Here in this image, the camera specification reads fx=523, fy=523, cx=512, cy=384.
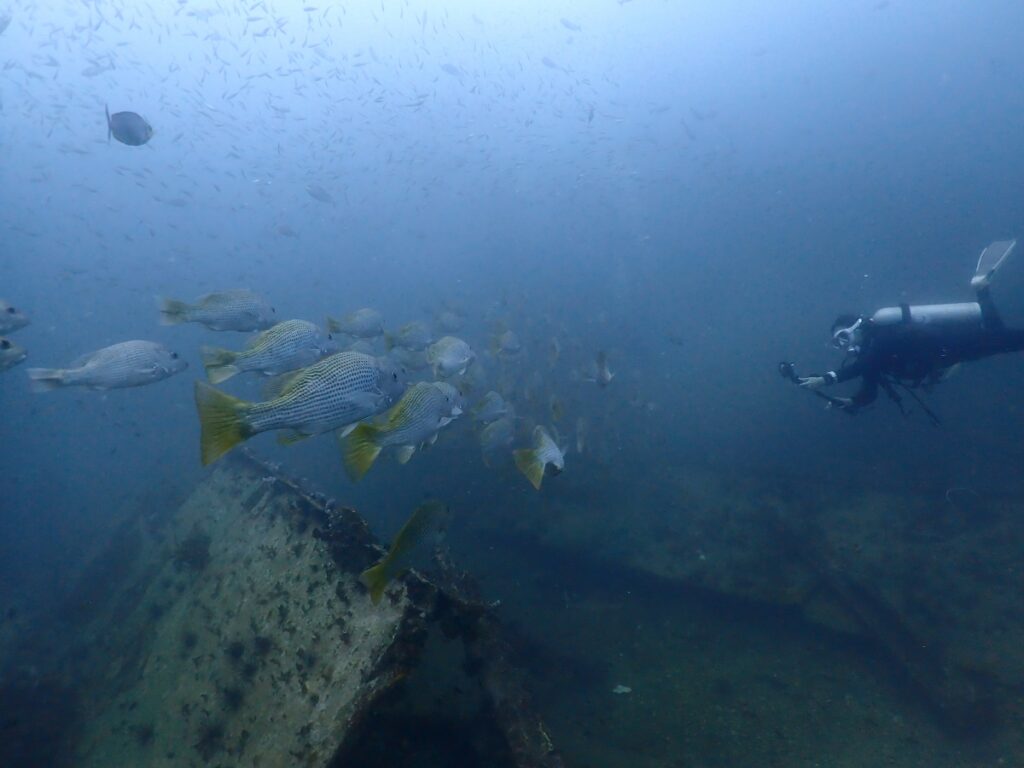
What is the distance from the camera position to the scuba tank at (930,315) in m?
9.30

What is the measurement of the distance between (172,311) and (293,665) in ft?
13.1

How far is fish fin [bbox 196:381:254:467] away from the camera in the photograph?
10.1 ft

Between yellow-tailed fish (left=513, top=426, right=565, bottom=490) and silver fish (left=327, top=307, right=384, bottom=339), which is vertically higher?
yellow-tailed fish (left=513, top=426, right=565, bottom=490)

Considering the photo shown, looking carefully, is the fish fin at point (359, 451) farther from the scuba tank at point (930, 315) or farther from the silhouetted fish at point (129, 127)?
the scuba tank at point (930, 315)

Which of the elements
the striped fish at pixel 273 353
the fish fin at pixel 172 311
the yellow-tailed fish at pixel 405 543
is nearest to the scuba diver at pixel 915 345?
the yellow-tailed fish at pixel 405 543

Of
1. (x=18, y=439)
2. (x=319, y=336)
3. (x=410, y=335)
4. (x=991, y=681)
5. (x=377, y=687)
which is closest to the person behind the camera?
(x=377, y=687)

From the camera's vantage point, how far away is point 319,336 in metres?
4.93

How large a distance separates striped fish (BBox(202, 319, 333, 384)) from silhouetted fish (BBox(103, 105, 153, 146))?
6.12 metres

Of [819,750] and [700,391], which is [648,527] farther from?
[700,391]

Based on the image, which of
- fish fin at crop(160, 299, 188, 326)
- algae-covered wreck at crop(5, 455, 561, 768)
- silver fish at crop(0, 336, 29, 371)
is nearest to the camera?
algae-covered wreck at crop(5, 455, 561, 768)

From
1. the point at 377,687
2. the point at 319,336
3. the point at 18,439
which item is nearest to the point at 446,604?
the point at 377,687

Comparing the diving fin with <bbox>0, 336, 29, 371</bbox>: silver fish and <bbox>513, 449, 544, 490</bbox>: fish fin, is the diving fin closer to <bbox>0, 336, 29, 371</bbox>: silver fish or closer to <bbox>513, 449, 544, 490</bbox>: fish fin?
<bbox>513, 449, 544, 490</bbox>: fish fin

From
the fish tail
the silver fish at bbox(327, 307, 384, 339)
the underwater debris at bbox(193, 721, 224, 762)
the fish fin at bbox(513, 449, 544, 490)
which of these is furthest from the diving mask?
the underwater debris at bbox(193, 721, 224, 762)

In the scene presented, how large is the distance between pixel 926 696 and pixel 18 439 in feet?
198
